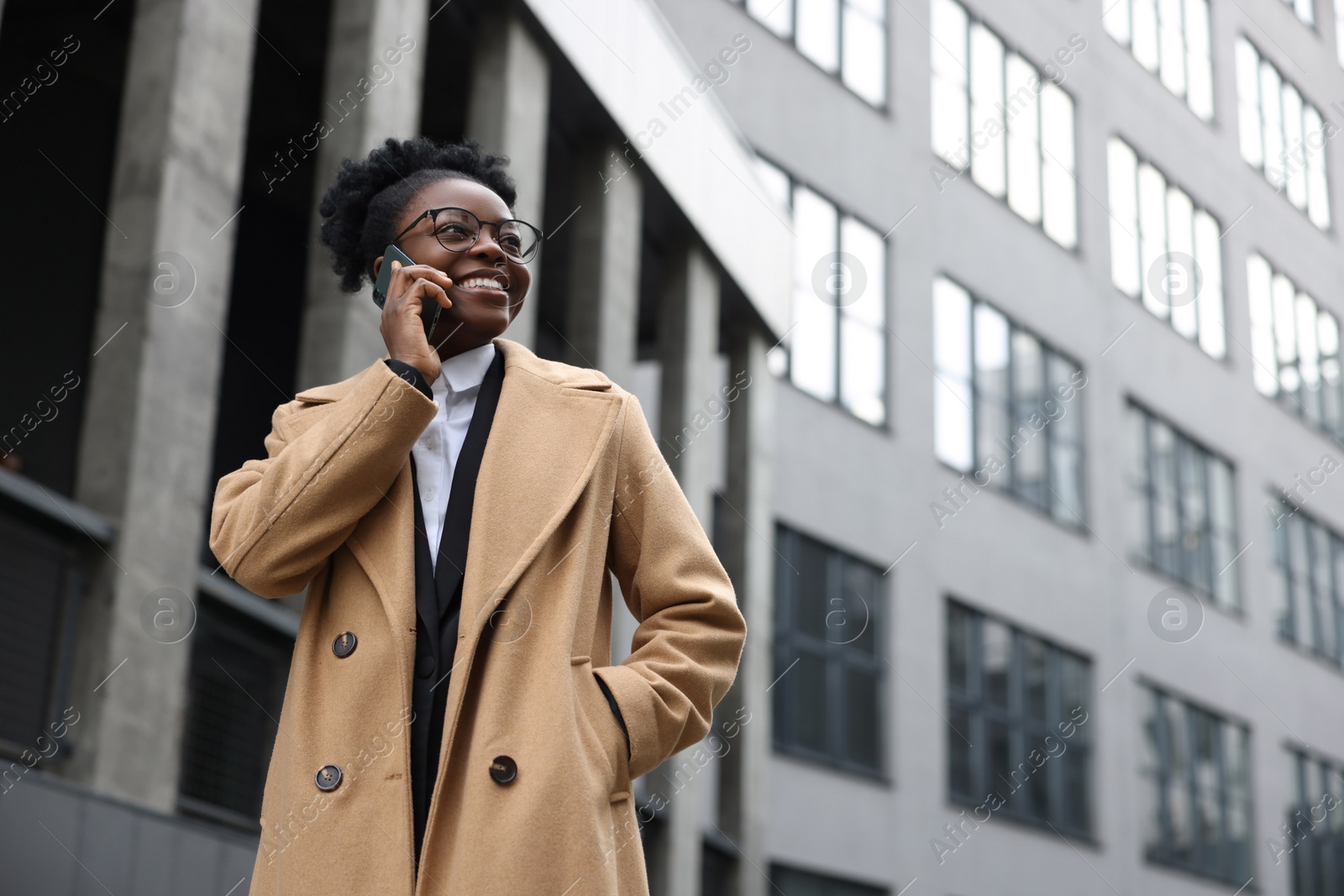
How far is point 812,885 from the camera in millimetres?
21609

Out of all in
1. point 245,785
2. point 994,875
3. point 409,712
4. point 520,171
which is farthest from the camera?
point 994,875

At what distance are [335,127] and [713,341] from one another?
22.9ft

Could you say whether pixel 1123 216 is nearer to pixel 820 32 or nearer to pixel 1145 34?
pixel 1145 34

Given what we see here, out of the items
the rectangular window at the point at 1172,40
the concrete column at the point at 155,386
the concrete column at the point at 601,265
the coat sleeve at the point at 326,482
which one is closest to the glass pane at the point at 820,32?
the rectangular window at the point at 1172,40

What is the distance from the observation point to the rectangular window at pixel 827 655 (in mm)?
21812

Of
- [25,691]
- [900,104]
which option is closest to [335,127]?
[25,691]

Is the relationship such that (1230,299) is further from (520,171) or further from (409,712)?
(409,712)

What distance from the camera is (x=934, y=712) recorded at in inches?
945

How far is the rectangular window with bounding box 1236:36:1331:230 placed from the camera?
36.5 metres

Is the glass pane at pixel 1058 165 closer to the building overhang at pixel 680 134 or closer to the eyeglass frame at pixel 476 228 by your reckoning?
the building overhang at pixel 680 134

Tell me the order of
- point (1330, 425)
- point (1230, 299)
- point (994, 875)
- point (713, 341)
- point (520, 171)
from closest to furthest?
point (520, 171)
point (713, 341)
point (994, 875)
point (1230, 299)
point (1330, 425)

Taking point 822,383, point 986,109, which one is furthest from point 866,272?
point 986,109

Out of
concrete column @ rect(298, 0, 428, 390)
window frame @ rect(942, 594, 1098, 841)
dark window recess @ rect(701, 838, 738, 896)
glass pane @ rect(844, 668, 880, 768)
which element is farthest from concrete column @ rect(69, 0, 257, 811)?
window frame @ rect(942, 594, 1098, 841)

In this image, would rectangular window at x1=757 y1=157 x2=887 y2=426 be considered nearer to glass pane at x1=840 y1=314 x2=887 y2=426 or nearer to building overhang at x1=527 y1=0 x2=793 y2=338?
glass pane at x1=840 y1=314 x2=887 y2=426
